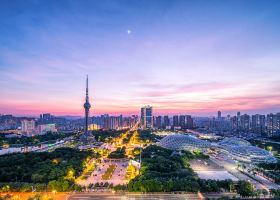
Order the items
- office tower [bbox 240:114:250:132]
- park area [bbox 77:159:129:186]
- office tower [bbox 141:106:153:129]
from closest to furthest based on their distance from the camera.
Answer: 1. park area [bbox 77:159:129:186]
2. office tower [bbox 240:114:250:132]
3. office tower [bbox 141:106:153:129]

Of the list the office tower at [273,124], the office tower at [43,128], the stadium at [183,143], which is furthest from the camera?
the office tower at [43,128]

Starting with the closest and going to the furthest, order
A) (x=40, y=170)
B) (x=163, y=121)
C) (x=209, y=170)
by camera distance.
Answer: (x=40, y=170)
(x=209, y=170)
(x=163, y=121)

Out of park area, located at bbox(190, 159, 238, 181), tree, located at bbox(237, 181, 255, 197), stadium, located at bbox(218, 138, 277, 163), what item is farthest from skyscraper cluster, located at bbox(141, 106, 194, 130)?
tree, located at bbox(237, 181, 255, 197)

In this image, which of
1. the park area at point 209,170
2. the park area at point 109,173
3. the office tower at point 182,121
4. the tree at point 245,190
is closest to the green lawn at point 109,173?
the park area at point 109,173

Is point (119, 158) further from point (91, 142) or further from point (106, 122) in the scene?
point (106, 122)

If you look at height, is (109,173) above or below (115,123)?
below

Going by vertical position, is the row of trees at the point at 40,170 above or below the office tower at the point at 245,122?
below

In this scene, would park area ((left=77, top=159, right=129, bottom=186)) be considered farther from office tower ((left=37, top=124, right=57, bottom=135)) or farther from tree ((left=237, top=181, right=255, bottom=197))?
office tower ((left=37, top=124, right=57, bottom=135))

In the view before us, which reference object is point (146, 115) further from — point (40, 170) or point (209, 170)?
point (40, 170)

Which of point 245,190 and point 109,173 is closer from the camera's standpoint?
point 245,190

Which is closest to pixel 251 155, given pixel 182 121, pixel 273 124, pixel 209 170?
pixel 209 170

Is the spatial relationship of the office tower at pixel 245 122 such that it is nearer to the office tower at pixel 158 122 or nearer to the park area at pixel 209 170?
the office tower at pixel 158 122
